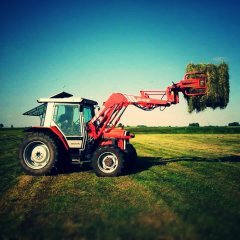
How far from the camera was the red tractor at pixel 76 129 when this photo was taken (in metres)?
Result: 9.22

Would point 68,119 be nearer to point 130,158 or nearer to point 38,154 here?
point 38,154

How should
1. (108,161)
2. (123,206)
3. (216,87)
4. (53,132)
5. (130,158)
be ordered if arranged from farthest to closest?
(216,87) → (130,158) → (53,132) → (108,161) → (123,206)

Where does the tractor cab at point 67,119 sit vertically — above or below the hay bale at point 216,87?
below

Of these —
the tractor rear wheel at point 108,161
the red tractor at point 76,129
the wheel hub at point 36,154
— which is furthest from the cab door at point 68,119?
the tractor rear wheel at point 108,161

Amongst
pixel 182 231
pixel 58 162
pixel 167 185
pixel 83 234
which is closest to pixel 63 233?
pixel 83 234

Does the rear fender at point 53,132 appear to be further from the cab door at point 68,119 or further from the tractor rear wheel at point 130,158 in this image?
the tractor rear wheel at point 130,158

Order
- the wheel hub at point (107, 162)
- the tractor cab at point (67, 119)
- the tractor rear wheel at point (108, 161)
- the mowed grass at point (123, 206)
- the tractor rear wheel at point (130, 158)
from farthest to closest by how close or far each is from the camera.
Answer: the tractor rear wheel at point (130, 158) < the tractor cab at point (67, 119) < the wheel hub at point (107, 162) < the tractor rear wheel at point (108, 161) < the mowed grass at point (123, 206)

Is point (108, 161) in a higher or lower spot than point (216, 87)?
lower

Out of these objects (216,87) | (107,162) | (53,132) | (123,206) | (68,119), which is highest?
(216,87)

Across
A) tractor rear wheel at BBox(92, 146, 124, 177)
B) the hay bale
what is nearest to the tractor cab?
tractor rear wheel at BBox(92, 146, 124, 177)

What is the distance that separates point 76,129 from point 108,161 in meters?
→ 1.68

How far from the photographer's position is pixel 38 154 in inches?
367

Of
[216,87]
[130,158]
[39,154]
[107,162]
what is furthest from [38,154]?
[216,87]

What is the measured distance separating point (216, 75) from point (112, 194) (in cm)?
2018
